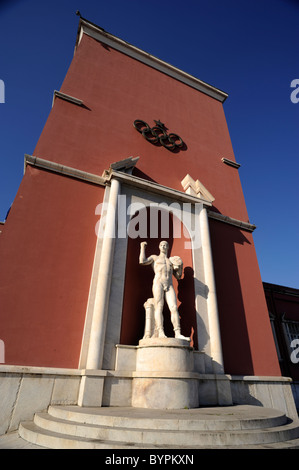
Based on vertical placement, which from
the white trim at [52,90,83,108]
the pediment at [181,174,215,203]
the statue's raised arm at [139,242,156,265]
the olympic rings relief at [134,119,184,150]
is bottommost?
the statue's raised arm at [139,242,156,265]

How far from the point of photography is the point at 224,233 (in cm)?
862

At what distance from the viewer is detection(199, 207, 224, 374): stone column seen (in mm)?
6227

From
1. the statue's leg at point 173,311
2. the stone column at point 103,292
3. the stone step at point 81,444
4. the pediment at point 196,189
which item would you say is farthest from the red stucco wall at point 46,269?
the pediment at point 196,189

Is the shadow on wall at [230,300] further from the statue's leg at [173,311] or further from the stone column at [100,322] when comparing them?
the stone column at [100,322]

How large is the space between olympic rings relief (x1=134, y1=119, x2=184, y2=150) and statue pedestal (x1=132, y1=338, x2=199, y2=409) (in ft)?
22.0

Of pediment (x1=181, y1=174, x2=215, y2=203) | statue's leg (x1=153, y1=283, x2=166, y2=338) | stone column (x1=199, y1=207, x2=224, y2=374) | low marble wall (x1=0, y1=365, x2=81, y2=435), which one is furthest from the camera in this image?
pediment (x1=181, y1=174, x2=215, y2=203)

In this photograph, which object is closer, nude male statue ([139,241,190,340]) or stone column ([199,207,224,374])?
nude male statue ([139,241,190,340])

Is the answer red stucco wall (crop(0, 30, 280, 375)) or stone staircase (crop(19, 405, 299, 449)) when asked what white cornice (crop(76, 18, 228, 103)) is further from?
stone staircase (crop(19, 405, 299, 449))

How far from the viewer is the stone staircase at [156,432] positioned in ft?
9.91

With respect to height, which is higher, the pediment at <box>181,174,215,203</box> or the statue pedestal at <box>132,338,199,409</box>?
the pediment at <box>181,174,215,203</box>

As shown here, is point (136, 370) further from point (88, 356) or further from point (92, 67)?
point (92, 67)

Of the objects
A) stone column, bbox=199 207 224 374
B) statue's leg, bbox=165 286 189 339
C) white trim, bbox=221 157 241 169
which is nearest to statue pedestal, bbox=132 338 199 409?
statue's leg, bbox=165 286 189 339

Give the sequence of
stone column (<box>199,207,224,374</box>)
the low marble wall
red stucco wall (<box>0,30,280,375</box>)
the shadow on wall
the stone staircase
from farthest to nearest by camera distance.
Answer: the shadow on wall, stone column (<box>199,207,224,374</box>), red stucco wall (<box>0,30,280,375</box>), the low marble wall, the stone staircase

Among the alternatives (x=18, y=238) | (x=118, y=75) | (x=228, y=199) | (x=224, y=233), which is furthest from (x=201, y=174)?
(x=18, y=238)
